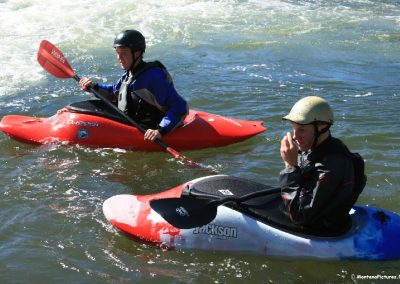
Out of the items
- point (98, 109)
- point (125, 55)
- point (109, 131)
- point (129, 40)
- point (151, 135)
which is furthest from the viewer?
point (98, 109)

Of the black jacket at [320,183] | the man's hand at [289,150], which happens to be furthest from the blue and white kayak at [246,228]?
the man's hand at [289,150]

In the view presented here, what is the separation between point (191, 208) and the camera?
4.06 m

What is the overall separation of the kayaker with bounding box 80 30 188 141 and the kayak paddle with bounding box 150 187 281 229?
5.13ft

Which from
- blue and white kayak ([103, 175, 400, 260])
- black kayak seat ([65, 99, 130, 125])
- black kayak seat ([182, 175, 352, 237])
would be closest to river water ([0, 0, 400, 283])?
blue and white kayak ([103, 175, 400, 260])

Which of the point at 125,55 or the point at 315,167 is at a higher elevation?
the point at 125,55

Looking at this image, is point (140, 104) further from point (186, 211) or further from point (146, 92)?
point (186, 211)

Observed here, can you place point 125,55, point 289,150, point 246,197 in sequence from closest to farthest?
1. point 289,150
2. point 246,197
3. point 125,55

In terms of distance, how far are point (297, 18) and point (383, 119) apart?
266 inches

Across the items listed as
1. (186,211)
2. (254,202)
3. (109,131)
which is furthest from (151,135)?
(254,202)

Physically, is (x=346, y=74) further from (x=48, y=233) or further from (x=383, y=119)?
(x=48, y=233)

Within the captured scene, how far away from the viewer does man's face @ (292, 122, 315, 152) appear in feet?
11.2

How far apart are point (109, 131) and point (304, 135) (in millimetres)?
2958

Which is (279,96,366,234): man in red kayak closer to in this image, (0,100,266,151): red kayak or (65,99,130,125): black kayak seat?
(0,100,266,151): red kayak

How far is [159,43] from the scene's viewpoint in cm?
1112
